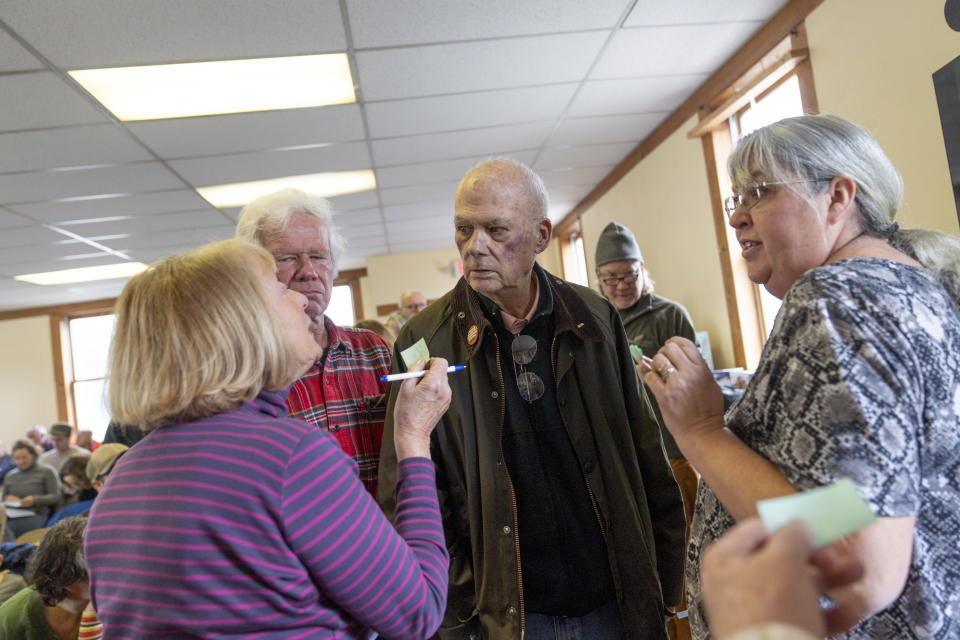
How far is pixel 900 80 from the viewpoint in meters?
2.68

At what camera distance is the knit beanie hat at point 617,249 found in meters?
3.79

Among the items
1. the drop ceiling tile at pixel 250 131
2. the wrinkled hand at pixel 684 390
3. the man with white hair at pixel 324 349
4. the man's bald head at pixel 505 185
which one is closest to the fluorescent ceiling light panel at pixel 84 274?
the drop ceiling tile at pixel 250 131

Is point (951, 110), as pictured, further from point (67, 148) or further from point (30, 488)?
point (30, 488)

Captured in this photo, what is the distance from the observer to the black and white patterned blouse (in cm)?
77

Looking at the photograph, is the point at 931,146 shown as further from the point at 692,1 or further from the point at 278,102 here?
the point at 278,102

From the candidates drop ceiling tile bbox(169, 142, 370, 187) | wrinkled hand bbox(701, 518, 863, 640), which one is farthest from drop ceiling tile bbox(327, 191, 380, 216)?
wrinkled hand bbox(701, 518, 863, 640)

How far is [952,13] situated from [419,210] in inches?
197

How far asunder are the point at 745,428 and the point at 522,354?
0.68 metres

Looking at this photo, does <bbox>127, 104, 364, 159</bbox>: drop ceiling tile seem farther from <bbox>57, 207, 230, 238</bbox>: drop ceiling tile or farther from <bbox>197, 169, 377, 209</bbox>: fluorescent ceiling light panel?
<bbox>57, 207, 230, 238</bbox>: drop ceiling tile

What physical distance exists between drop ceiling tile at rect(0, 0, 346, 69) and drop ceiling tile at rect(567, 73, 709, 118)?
1717 mm

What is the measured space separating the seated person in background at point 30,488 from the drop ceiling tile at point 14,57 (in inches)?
179

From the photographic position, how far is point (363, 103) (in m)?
3.86

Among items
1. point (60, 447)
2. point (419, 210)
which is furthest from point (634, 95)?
point (60, 447)

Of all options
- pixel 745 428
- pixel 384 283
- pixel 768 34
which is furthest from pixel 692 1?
pixel 384 283
